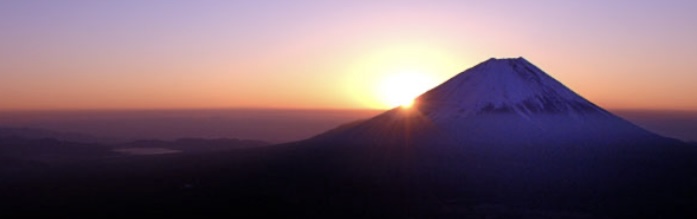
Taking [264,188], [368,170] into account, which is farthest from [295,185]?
[368,170]

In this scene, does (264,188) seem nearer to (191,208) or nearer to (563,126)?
(191,208)

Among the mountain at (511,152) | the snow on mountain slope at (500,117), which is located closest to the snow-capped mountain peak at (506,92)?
the snow on mountain slope at (500,117)

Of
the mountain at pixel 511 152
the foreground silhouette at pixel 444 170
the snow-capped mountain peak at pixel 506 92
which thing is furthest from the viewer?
the snow-capped mountain peak at pixel 506 92

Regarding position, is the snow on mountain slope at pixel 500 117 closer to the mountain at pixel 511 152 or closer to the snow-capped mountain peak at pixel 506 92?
the snow-capped mountain peak at pixel 506 92

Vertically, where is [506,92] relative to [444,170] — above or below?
above

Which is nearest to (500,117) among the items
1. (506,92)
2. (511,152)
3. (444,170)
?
(506,92)

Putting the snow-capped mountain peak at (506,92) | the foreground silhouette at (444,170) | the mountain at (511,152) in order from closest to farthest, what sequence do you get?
1. the foreground silhouette at (444,170)
2. the mountain at (511,152)
3. the snow-capped mountain peak at (506,92)

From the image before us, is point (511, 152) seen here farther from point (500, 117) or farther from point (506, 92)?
point (506, 92)

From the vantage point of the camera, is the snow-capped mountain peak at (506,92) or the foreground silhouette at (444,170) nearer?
the foreground silhouette at (444,170)
